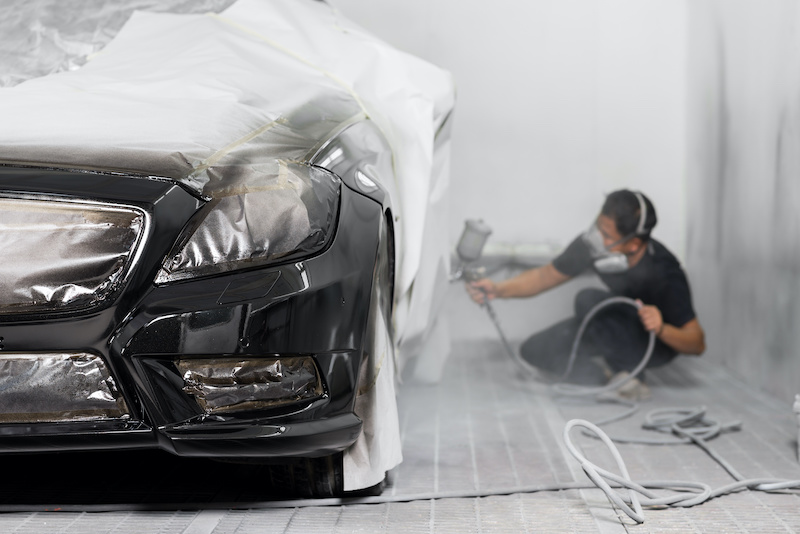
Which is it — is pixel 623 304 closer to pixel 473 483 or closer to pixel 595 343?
A: pixel 595 343

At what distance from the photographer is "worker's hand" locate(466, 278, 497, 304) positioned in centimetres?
328

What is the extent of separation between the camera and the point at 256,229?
129 centimetres

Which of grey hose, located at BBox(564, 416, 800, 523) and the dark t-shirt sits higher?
the dark t-shirt

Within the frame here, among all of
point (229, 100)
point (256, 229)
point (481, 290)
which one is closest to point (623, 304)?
point (481, 290)

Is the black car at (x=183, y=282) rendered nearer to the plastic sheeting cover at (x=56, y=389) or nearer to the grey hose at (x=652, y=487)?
the plastic sheeting cover at (x=56, y=389)

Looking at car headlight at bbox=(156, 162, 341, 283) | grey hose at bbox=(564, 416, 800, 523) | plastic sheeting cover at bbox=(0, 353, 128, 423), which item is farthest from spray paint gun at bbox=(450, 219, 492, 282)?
A: plastic sheeting cover at bbox=(0, 353, 128, 423)

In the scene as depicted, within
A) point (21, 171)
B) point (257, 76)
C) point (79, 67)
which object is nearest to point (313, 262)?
point (21, 171)

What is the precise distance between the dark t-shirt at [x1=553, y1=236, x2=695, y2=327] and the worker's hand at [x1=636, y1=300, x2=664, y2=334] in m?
0.14

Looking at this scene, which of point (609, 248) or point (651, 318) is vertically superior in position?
point (609, 248)

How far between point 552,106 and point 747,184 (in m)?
1.15

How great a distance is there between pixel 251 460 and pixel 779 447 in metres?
1.52

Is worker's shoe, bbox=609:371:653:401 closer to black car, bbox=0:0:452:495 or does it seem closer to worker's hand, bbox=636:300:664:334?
worker's hand, bbox=636:300:664:334

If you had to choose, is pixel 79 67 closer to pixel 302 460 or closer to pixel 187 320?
pixel 187 320

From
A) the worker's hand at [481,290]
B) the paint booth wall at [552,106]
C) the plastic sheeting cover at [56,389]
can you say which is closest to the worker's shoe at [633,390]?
the worker's hand at [481,290]
